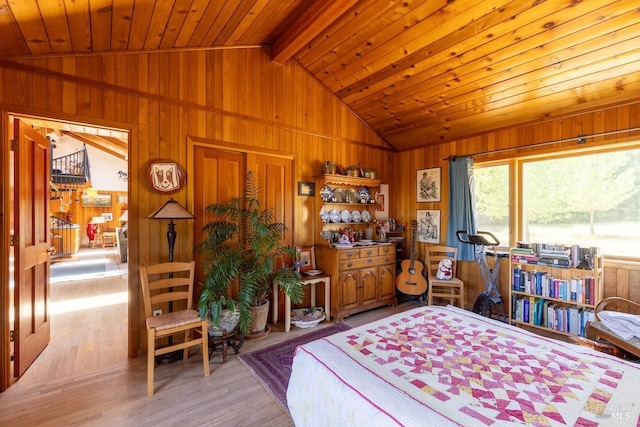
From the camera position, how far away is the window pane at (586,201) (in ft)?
9.54

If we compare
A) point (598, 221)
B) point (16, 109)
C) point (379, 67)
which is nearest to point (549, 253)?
point (598, 221)

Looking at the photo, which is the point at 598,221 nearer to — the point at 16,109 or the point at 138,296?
the point at 138,296

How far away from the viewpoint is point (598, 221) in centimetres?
309

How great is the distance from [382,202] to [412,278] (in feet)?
4.23

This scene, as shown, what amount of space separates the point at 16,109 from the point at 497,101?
183 inches

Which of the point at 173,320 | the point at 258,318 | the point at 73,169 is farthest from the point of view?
the point at 73,169

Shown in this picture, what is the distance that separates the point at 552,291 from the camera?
9.96 feet

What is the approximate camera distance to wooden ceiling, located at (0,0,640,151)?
6.99ft

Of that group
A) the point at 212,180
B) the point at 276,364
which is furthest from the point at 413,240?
the point at 212,180

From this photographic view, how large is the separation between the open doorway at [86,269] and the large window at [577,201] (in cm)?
461

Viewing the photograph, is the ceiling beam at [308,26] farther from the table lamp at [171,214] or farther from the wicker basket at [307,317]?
the wicker basket at [307,317]

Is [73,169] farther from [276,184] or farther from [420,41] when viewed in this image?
[420,41]

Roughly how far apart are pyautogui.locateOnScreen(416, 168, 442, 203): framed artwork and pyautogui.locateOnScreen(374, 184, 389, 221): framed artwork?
1.62 ft

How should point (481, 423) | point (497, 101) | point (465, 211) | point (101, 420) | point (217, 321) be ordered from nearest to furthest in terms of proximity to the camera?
point (481, 423)
point (101, 420)
point (217, 321)
point (497, 101)
point (465, 211)
